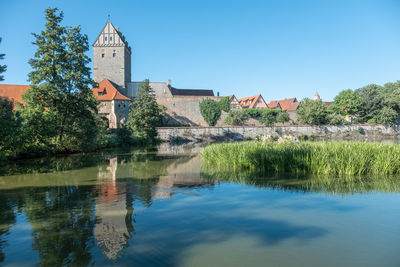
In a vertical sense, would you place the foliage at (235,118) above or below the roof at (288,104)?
below

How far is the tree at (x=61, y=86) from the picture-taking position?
18453 millimetres

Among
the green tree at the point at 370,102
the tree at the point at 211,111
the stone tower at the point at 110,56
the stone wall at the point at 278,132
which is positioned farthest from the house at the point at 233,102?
the green tree at the point at 370,102

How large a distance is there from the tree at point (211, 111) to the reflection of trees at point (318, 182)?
126 ft

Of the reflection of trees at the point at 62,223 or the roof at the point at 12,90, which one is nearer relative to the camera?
the reflection of trees at the point at 62,223

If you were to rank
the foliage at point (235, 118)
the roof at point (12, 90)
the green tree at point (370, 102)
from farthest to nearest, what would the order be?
the green tree at point (370, 102) < the foliage at point (235, 118) < the roof at point (12, 90)

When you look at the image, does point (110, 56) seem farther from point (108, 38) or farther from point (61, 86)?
point (61, 86)

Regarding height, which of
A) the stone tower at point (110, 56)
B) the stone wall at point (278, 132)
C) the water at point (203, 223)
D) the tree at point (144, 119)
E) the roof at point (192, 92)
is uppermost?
the stone tower at point (110, 56)

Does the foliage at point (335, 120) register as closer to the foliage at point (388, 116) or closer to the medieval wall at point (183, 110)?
the foliage at point (388, 116)

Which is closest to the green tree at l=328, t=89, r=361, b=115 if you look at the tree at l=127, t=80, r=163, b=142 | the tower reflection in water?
the tree at l=127, t=80, r=163, b=142

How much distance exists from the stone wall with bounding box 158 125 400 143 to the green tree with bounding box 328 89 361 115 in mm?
6027

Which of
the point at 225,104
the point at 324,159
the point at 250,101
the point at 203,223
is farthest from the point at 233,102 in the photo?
the point at 203,223

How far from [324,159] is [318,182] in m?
1.45

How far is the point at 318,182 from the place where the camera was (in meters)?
8.80

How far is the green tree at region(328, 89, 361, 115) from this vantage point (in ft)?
162
